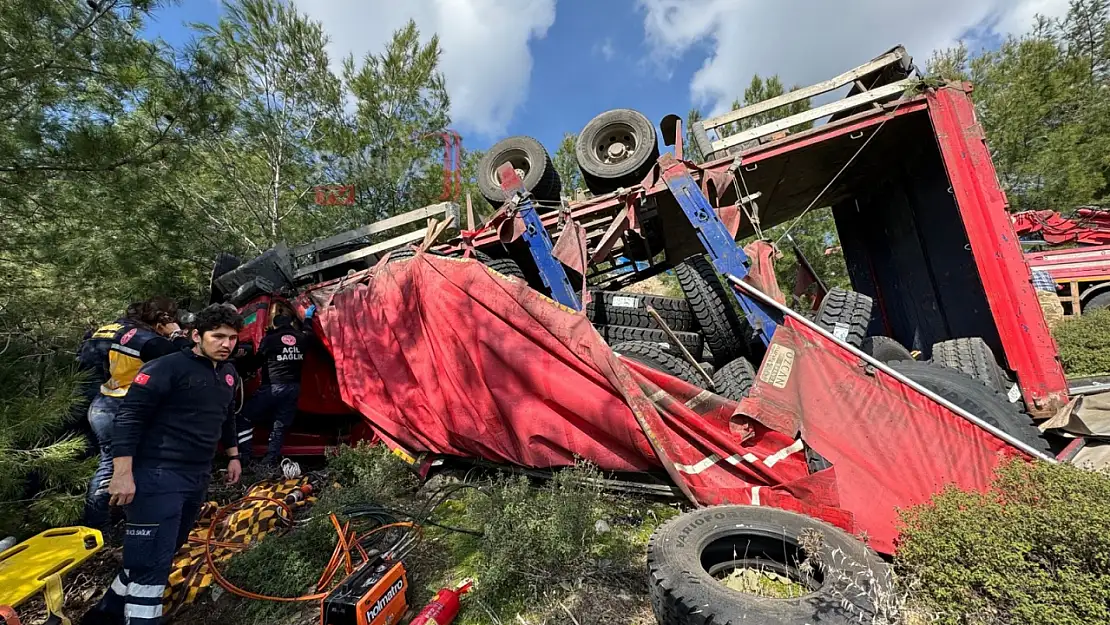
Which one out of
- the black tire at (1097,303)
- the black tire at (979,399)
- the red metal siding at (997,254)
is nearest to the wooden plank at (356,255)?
the black tire at (979,399)

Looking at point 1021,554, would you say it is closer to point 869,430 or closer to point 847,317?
point 869,430

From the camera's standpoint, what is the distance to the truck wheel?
4.32 m

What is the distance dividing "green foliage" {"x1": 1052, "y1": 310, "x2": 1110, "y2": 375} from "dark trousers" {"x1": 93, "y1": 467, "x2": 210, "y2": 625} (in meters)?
8.18

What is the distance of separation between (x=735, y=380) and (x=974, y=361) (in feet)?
5.08

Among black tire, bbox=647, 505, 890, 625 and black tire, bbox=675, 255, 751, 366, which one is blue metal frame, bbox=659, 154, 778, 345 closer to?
black tire, bbox=675, 255, 751, 366

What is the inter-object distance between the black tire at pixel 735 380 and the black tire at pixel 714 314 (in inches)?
18.2

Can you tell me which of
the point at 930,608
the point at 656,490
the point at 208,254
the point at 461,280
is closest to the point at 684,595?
the point at 930,608

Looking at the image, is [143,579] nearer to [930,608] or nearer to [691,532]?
[691,532]

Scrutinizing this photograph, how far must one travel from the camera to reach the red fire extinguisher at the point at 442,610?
208cm

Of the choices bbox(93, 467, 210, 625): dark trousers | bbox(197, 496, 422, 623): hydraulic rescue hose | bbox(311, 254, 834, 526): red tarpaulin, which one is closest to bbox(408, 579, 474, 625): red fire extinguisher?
bbox(197, 496, 422, 623): hydraulic rescue hose

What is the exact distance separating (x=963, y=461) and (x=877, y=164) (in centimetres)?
308

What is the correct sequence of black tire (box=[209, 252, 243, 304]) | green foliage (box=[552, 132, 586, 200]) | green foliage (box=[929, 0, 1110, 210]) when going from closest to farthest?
black tire (box=[209, 252, 243, 304]) < green foliage (box=[929, 0, 1110, 210]) < green foliage (box=[552, 132, 586, 200])

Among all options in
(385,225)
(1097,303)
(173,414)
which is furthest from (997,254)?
(1097,303)

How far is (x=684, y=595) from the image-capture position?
188cm
